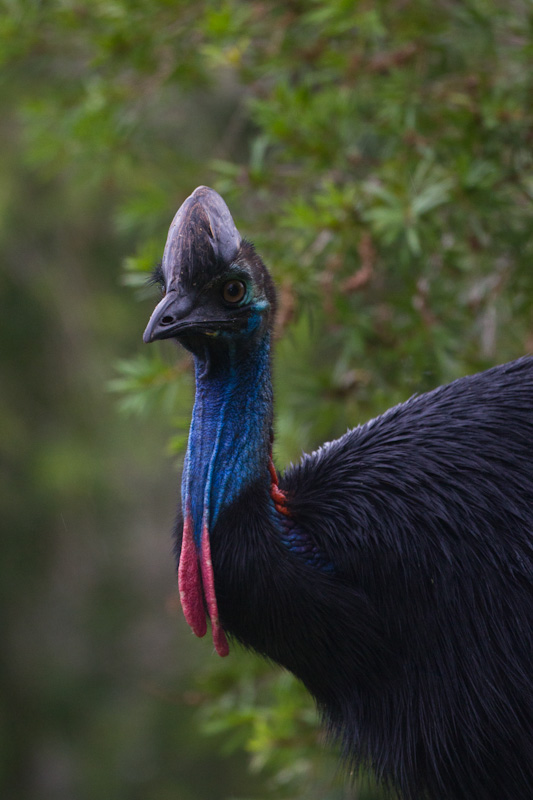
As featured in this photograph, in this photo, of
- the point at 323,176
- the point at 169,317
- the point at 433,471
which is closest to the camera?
the point at 169,317

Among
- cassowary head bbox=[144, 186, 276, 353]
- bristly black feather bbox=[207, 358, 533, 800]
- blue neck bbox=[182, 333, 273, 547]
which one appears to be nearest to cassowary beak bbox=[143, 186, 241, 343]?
cassowary head bbox=[144, 186, 276, 353]

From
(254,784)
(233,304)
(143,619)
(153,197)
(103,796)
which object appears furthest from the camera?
(143,619)

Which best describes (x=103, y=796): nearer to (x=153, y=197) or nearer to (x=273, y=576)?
(x=153, y=197)

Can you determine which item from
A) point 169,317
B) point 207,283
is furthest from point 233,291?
point 169,317

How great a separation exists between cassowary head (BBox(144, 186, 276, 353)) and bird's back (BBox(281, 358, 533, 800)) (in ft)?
1.28

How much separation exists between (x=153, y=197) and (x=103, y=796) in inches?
232

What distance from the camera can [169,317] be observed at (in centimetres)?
186

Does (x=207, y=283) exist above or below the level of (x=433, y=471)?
above

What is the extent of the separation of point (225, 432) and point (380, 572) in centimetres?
39

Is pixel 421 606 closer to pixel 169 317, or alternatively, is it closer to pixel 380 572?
pixel 380 572

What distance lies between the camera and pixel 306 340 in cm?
391

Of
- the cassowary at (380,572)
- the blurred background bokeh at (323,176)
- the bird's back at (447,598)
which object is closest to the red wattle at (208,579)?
the cassowary at (380,572)

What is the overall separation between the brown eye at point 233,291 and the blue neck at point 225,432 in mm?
92

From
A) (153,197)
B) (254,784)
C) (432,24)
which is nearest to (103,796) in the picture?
(254,784)
